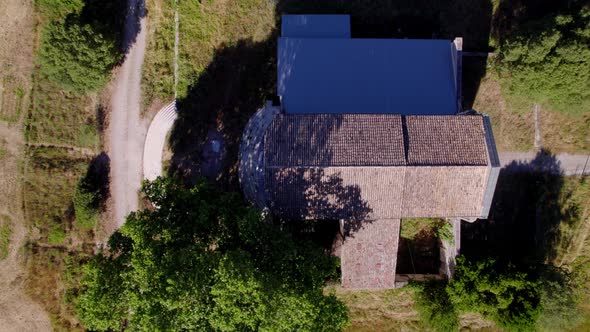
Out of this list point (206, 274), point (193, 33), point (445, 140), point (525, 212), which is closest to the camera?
point (206, 274)

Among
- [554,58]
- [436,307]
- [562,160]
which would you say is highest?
[554,58]

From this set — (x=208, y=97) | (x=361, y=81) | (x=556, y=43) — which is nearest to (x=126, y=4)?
(x=208, y=97)

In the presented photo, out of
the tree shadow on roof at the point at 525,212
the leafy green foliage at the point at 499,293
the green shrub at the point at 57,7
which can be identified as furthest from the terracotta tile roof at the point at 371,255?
the green shrub at the point at 57,7

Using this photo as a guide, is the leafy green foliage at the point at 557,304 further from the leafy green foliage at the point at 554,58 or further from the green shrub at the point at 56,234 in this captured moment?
the green shrub at the point at 56,234

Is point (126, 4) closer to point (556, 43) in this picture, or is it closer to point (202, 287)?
point (202, 287)

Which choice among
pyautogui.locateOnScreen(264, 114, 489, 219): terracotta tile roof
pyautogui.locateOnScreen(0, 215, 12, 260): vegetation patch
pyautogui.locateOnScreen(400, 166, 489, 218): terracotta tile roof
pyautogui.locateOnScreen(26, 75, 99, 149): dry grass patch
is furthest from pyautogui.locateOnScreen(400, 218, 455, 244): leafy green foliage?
pyautogui.locateOnScreen(0, 215, 12, 260): vegetation patch

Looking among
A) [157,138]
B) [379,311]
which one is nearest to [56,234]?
[157,138]

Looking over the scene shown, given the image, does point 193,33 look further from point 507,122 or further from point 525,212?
point 525,212
